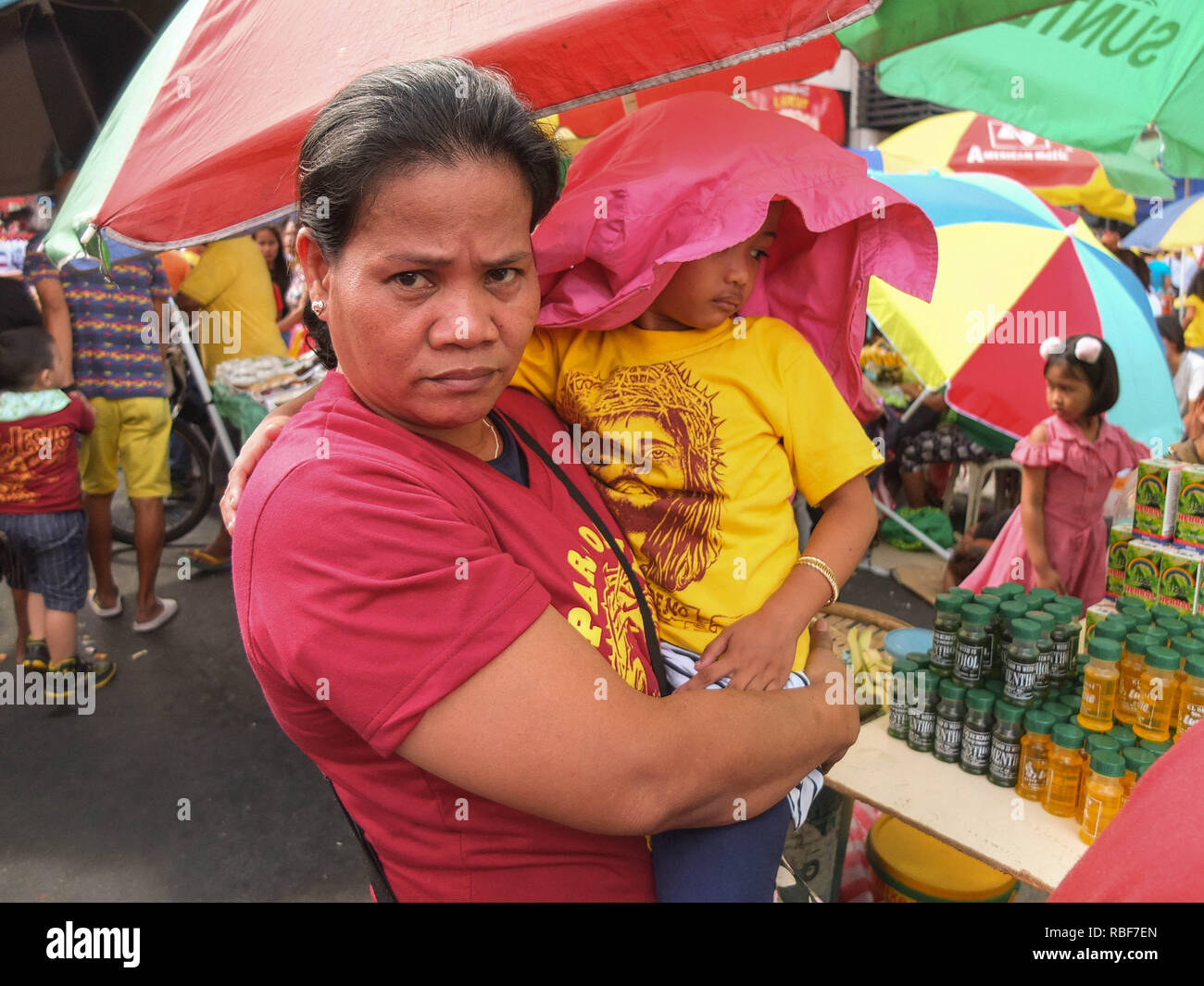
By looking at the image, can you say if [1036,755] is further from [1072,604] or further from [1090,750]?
[1072,604]

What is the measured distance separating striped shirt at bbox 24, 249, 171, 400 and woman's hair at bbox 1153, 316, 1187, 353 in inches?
272

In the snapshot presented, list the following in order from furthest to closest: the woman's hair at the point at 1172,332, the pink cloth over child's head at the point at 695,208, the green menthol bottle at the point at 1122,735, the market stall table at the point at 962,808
Answer: the woman's hair at the point at 1172,332 → the green menthol bottle at the point at 1122,735 → the market stall table at the point at 962,808 → the pink cloth over child's head at the point at 695,208

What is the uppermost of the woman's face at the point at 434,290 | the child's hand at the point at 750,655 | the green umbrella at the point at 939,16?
the green umbrella at the point at 939,16

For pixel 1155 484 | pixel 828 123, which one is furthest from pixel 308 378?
pixel 828 123

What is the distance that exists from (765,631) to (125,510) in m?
6.93

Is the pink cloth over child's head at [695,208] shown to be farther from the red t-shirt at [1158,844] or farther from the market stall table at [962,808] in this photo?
the market stall table at [962,808]

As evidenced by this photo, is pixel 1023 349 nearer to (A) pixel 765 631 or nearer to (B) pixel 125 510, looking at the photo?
(A) pixel 765 631

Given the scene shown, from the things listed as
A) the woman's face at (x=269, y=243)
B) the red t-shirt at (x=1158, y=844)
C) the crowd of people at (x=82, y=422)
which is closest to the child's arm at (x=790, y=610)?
the red t-shirt at (x=1158, y=844)

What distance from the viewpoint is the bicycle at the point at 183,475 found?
671 centimetres

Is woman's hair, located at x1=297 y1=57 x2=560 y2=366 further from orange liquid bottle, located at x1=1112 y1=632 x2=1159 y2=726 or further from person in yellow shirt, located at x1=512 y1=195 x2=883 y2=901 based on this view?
orange liquid bottle, located at x1=1112 y1=632 x2=1159 y2=726

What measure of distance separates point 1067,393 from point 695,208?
122 inches

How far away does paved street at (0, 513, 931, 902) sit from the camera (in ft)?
10.8

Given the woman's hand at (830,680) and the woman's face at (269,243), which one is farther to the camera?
the woman's face at (269,243)

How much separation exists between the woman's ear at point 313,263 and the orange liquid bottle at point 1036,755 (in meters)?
2.02
